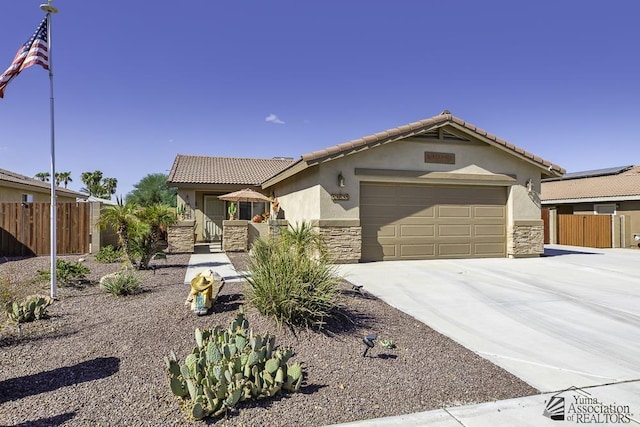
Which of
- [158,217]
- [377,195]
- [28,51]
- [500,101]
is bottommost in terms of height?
[158,217]

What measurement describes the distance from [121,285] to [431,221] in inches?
374

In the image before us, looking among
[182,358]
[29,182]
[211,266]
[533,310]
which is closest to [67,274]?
[211,266]

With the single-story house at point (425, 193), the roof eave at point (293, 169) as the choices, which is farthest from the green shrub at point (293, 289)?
the roof eave at point (293, 169)

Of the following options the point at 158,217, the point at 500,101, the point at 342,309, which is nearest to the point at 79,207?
the point at 158,217

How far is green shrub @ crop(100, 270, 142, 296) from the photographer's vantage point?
6770mm

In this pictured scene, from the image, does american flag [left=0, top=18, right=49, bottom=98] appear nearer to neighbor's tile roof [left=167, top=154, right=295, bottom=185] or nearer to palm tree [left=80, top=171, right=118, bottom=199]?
neighbor's tile roof [left=167, top=154, right=295, bottom=185]

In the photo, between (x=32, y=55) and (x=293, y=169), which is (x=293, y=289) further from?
(x=293, y=169)

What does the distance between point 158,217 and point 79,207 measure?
5.24m

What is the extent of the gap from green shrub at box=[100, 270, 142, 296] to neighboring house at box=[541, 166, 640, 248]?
17.5 meters

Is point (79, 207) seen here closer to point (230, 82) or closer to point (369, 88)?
point (230, 82)

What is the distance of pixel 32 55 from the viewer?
6566 millimetres

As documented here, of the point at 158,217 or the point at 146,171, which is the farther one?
the point at 146,171

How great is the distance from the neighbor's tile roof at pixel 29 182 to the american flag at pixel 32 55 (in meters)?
10.6

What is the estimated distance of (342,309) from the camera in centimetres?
579
